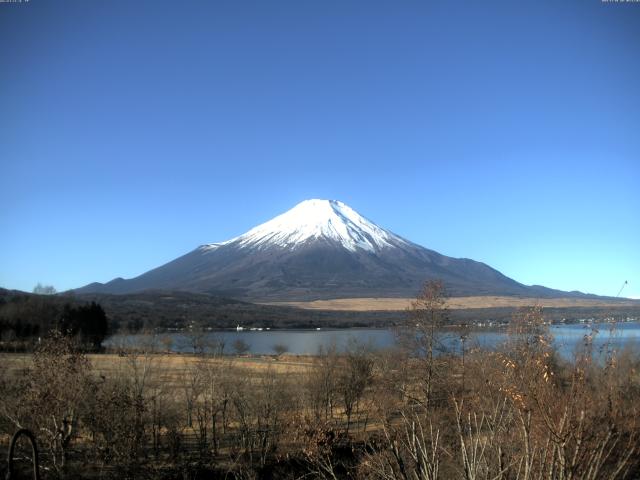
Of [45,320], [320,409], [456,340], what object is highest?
[456,340]

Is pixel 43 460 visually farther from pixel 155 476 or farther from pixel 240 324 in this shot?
pixel 240 324

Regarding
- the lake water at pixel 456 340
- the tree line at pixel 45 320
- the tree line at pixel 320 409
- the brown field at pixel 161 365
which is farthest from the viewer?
the tree line at pixel 45 320

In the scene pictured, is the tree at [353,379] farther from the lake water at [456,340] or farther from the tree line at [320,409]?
the lake water at [456,340]

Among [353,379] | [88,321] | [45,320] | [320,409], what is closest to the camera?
[320,409]

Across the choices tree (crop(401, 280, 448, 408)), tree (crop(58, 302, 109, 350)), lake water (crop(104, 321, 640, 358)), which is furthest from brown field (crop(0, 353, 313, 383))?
tree (crop(58, 302, 109, 350))

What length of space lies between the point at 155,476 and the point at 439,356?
14.1 metres

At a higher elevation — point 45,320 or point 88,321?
point 45,320

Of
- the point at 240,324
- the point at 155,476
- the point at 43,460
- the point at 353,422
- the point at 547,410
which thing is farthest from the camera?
the point at 240,324

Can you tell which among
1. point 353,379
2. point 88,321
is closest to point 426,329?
point 353,379

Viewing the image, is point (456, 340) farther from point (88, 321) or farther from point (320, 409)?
point (88, 321)

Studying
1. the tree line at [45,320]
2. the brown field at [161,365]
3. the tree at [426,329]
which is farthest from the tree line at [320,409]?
the tree line at [45,320]

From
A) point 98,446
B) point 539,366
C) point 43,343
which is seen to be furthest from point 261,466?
point 539,366

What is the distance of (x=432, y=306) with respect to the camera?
26.6 metres

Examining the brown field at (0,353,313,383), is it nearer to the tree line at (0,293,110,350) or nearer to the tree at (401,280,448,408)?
the tree at (401,280,448,408)
